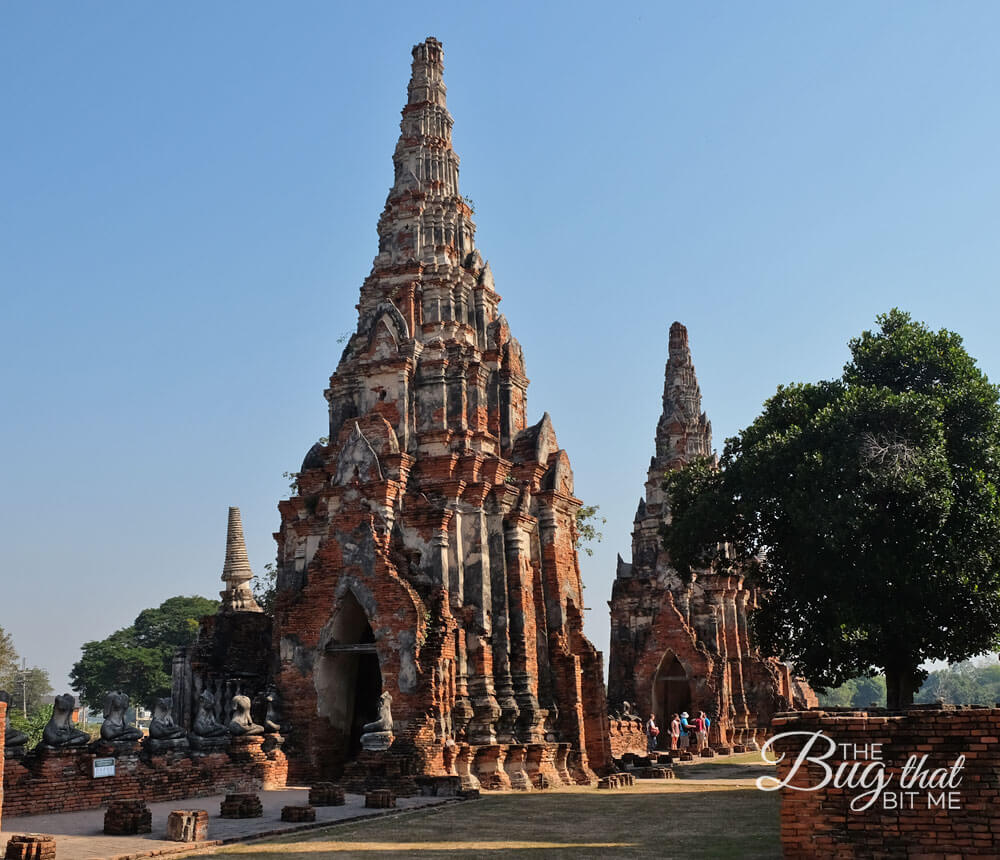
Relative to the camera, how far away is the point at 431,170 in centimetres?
2634

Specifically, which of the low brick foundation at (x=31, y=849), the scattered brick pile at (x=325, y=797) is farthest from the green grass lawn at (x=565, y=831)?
the low brick foundation at (x=31, y=849)

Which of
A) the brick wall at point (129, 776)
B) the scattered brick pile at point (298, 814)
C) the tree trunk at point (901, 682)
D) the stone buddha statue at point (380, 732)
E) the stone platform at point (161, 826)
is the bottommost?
the stone platform at point (161, 826)

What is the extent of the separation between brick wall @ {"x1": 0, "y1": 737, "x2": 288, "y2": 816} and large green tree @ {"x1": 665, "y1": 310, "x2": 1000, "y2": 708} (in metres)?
9.85

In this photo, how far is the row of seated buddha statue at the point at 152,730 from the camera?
14734 millimetres

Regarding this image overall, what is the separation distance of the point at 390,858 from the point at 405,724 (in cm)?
801

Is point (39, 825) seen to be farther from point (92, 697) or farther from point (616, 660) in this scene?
point (92, 697)

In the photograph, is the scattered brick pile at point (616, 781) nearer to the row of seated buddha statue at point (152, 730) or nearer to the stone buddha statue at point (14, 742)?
the row of seated buddha statue at point (152, 730)

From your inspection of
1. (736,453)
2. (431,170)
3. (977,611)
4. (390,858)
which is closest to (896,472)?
(977,611)

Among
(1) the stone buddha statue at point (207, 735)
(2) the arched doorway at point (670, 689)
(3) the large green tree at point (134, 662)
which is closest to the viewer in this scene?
(1) the stone buddha statue at point (207, 735)

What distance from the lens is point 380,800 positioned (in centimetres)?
1542

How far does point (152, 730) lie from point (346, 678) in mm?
4869

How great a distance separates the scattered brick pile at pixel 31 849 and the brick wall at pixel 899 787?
22.6ft

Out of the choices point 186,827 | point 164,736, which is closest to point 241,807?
point 186,827

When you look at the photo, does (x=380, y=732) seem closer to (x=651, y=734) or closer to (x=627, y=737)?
(x=627, y=737)
